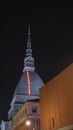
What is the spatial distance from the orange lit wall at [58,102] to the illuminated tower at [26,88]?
109 metres

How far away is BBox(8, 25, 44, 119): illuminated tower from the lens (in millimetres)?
165962

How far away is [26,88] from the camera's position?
169750mm

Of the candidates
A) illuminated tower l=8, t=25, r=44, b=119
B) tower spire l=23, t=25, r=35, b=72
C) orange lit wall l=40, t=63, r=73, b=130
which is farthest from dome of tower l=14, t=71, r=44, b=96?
orange lit wall l=40, t=63, r=73, b=130

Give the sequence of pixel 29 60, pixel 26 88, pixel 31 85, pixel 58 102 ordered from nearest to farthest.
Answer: pixel 58 102 → pixel 26 88 → pixel 31 85 → pixel 29 60

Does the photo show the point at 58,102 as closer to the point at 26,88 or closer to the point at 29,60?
the point at 26,88

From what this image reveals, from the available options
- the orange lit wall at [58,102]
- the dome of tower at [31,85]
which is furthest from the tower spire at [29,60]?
the orange lit wall at [58,102]

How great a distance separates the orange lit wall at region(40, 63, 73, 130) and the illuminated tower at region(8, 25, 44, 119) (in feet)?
357

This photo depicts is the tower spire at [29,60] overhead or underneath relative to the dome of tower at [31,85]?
overhead

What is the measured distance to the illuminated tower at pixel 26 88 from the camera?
16596 cm

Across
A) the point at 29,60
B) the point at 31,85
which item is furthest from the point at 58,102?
the point at 29,60

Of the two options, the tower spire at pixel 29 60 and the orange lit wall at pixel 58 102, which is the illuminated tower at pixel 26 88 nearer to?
the tower spire at pixel 29 60

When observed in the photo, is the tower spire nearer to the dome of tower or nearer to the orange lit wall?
the dome of tower

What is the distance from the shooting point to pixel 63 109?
43125mm

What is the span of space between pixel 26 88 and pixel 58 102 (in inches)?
4923
